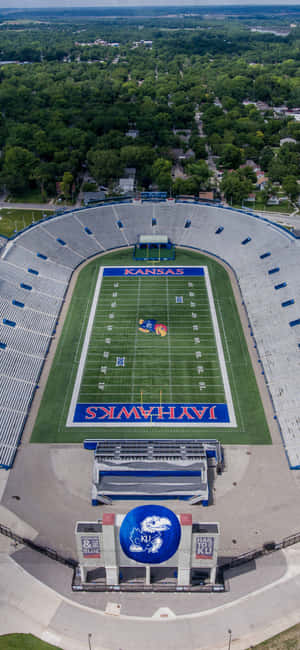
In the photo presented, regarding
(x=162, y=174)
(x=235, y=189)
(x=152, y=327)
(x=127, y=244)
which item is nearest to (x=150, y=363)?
(x=152, y=327)

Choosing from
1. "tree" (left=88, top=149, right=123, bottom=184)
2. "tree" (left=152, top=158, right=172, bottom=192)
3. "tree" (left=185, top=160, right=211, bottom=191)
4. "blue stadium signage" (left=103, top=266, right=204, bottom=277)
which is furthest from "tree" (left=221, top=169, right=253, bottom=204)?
"blue stadium signage" (left=103, top=266, right=204, bottom=277)

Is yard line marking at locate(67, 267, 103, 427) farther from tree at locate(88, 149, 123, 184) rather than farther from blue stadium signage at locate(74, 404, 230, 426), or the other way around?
tree at locate(88, 149, 123, 184)

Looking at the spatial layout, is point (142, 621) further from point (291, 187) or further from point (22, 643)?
point (291, 187)

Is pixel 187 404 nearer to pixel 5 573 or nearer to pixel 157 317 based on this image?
pixel 157 317

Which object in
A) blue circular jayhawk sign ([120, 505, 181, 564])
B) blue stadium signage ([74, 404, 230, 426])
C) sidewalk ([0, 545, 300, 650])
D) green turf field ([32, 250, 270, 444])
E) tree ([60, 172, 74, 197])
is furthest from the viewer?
tree ([60, 172, 74, 197])

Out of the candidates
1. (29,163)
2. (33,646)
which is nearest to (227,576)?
(33,646)

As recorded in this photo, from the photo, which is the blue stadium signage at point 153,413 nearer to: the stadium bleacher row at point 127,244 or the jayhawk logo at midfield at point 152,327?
the stadium bleacher row at point 127,244

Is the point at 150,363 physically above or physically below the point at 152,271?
below

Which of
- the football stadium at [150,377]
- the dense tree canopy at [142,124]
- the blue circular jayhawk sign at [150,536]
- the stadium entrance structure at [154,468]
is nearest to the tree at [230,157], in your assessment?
the dense tree canopy at [142,124]
